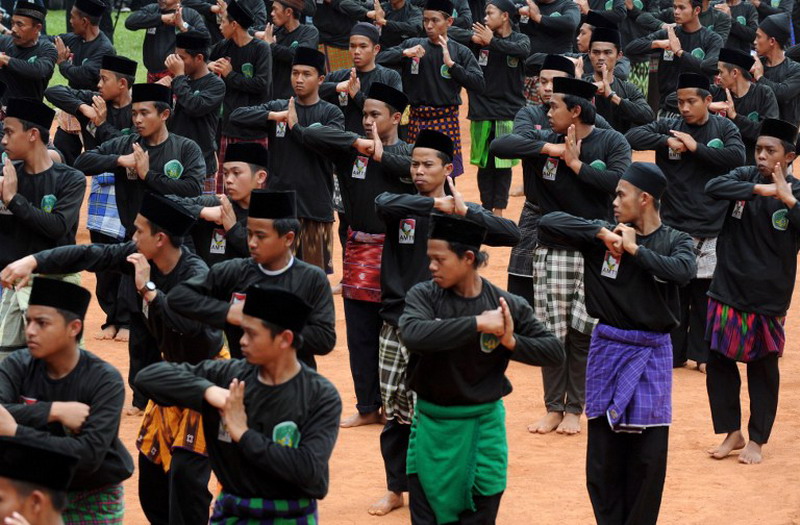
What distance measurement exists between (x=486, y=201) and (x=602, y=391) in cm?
818

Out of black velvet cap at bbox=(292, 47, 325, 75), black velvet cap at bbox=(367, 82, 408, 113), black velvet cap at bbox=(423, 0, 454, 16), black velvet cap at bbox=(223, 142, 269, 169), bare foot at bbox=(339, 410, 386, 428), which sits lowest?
bare foot at bbox=(339, 410, 386, 428)

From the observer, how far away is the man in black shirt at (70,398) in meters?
6.58

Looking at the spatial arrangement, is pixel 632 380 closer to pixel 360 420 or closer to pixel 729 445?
pixel 729 445

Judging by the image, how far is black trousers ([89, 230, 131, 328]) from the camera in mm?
13031

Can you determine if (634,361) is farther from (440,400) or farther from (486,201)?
(486,201)

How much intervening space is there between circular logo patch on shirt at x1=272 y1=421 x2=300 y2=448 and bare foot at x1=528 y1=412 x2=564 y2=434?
16.6 ft

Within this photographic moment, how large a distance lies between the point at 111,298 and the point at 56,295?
6610mm

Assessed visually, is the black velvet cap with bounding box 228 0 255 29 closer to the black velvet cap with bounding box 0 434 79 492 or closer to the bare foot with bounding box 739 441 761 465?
the bare foot with bounding box 739 441 761 465

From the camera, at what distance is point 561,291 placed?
10875mm

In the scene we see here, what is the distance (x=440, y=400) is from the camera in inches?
297

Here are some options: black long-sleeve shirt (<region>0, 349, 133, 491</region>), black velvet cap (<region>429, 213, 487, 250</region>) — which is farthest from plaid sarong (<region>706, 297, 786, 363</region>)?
black long-sleeve shirt (<region>0, 349, 133, 491</region>)

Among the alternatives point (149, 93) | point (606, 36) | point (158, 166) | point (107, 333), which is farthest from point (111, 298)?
point (606, 36)

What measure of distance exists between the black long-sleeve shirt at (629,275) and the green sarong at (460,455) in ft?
4.44

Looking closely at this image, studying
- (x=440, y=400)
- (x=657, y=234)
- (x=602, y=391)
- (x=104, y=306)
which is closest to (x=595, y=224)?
(x=657, y=234)
